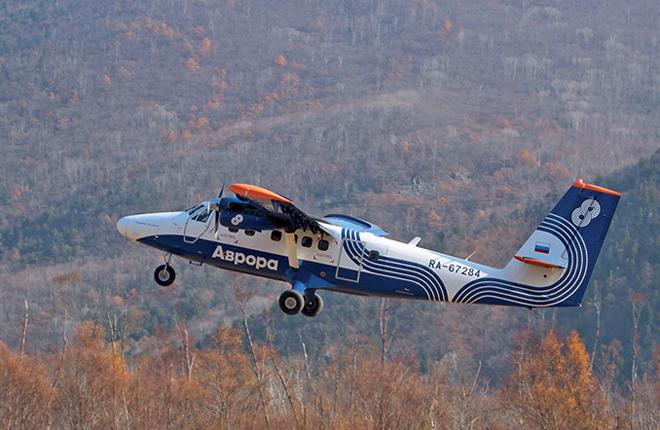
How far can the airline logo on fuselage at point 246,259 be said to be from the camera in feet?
154

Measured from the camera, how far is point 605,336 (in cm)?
12744

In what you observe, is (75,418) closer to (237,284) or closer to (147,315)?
(147,315)

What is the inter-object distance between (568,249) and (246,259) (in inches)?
457

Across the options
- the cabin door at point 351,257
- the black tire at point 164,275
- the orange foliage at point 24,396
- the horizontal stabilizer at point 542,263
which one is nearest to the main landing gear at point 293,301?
the cabin door at point 351,257

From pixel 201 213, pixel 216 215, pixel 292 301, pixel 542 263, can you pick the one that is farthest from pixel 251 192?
pixel 542 263

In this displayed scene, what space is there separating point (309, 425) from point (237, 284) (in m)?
100

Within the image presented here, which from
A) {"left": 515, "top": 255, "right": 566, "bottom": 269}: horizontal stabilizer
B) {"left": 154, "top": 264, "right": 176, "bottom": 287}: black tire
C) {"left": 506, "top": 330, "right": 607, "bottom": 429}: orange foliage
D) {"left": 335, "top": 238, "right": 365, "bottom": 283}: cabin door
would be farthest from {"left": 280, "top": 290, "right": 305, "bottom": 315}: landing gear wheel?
{"left": 506, "top": 330, "right": 607, "bottom": 429}: orange foliage

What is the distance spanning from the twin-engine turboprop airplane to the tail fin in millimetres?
35

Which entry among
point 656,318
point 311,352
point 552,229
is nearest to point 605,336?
point 656,318

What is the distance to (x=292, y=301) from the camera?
46250 millimetres

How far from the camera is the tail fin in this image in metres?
44.9

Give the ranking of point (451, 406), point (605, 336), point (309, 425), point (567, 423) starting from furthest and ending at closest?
1. point (605, 336)
2. point (451, 406)
3. point (309, 425)
4. point (567, 423)

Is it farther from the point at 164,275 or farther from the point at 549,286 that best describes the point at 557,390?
the point at 164,275

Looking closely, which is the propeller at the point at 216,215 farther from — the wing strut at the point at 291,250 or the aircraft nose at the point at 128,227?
the aircraft nose at the point at 128,227
